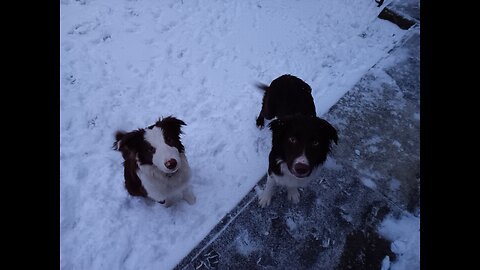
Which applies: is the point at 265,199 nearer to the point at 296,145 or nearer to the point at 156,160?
the point at 296,145

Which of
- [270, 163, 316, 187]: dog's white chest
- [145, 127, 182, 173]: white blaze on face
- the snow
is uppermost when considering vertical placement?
[145, 127, 182, 173]: white blaze on face

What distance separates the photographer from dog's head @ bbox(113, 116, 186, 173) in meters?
2.97

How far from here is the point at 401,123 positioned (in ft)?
14.6

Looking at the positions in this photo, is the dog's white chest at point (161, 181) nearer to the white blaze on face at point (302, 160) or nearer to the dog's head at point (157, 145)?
the dog's head at point (157, 145)

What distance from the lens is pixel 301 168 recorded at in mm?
2805

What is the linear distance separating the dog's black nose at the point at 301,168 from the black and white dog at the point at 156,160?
4.08ft

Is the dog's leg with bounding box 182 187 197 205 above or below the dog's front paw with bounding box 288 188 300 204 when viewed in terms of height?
below

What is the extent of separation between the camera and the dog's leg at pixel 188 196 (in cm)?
408

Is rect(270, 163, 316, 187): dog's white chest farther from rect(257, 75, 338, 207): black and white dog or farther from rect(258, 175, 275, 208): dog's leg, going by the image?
rect(258, 175, 275, 208): dog's leg

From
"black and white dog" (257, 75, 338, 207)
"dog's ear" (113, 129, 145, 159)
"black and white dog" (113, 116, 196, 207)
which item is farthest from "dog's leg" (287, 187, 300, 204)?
"dog's ear" (113, 129, 145, 159)

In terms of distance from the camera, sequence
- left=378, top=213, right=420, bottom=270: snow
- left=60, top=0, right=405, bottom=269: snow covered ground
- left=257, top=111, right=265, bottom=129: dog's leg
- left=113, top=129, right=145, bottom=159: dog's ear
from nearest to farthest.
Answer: left=113, top=129, right=145, bottom=159: dog's ear < left=378, top=213, right=420, bottom=270: snow < left=60, top=0, right=405, bottom=269: snow covered ground < left=257, top=111, right=265, bottom=129: dog's leg

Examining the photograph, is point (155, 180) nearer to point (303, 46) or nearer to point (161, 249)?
point (161, 249)

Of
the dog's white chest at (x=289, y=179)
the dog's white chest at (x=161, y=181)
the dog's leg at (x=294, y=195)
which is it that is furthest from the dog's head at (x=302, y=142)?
the dog's white chest at (x=161, y=181)

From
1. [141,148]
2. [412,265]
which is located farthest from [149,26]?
[412,265]
